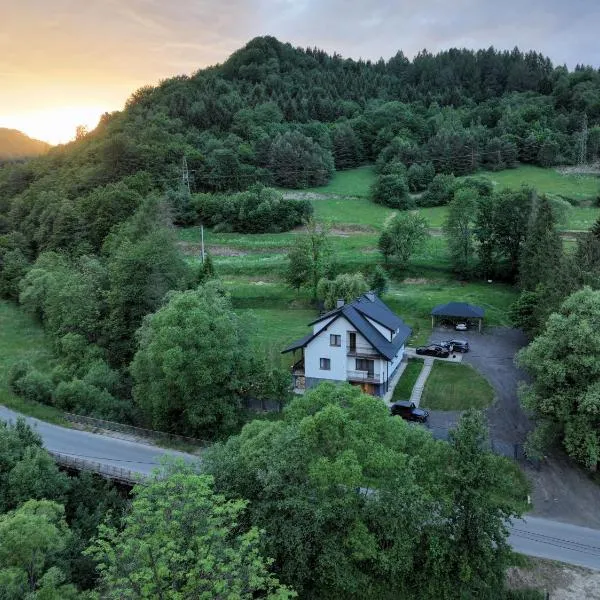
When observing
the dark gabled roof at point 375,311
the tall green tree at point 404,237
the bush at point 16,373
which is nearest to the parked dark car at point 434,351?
the dark gabled roof at point 375,311

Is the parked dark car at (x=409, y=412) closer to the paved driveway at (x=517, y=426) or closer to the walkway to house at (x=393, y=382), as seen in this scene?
the paved driveway at (x=517, y=426)

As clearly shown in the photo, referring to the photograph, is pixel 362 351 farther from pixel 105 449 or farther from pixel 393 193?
pixel 393 193

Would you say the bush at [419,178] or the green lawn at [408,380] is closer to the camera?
the green lawn at [408,380]

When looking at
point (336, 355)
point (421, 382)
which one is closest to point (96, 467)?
point (336, 355)

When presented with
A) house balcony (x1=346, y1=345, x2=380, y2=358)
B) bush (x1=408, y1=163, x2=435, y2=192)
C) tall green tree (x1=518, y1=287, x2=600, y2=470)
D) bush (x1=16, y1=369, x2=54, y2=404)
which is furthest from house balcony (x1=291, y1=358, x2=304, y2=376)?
bush (x1=408, y1=163, x2=435, y2=192)

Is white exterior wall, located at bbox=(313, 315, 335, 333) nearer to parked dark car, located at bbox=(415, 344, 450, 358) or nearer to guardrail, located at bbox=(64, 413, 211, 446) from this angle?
parked dark car, located at bbox=(415, 344, 450, 358)

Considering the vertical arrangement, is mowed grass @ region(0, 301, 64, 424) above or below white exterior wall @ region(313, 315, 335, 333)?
below

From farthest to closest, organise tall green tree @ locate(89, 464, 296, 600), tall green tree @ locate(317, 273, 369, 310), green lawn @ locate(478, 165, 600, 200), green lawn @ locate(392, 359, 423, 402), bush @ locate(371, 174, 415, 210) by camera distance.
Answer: bush @ locate(371, 174, 415, 210) → green lawn @ locate(478, 165, 600, 200) → tall green tree @ locate(317, 273, 369, 310) → green lawn @ locate(392, 359, 423, 402) → tall green tree @ locate(89, 464, 296, 600)
